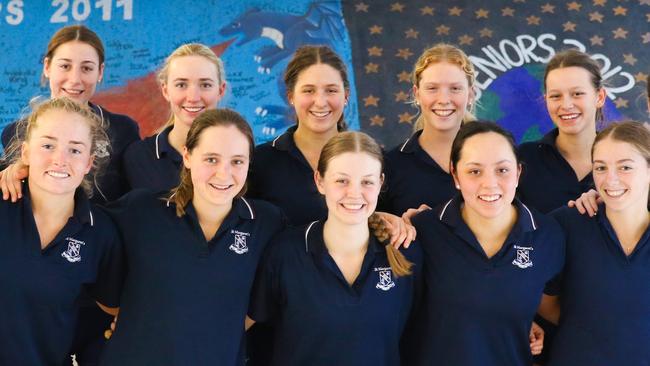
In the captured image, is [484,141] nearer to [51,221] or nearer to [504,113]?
[51,221]

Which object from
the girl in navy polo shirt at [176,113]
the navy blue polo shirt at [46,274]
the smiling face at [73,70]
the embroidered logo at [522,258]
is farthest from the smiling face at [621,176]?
the smiling face at [73,70]

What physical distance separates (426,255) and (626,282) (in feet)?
2.50

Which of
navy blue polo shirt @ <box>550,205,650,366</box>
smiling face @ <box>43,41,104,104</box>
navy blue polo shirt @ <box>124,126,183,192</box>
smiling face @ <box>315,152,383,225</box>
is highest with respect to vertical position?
smiling face @ <box>43,41,104,104</box>

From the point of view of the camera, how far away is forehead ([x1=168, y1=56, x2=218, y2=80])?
340cm

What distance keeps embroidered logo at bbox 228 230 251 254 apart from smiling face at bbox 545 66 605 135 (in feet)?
5.40

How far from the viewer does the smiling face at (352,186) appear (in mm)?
2723

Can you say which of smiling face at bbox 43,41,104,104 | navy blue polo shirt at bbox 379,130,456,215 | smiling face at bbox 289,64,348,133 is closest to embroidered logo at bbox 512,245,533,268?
navy blue polo shirt at bbox 379,130,456,215

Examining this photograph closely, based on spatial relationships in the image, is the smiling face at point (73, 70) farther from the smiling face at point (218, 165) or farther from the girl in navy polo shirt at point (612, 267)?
the girl in navy polo shirt at point (612, 267)

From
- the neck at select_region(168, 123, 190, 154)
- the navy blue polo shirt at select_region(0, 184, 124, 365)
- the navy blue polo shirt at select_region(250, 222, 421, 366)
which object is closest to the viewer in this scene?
the navy blue polo shirt at select_region(0, 184, 124, 365)

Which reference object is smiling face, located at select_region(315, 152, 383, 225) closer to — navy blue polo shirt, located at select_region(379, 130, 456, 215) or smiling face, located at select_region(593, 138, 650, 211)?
navy blue polo shirt, located at select_region(379, 130, 456, 215)

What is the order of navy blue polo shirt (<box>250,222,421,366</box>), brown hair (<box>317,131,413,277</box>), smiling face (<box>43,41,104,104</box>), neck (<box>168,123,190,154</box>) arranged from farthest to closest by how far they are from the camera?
smiling face (<box>43,41,104,104</box>) → neck (<box>168,123,190,154</box>) → brown hair (<box>317,131,413,277</box>) → navy blue polo shirt (<box>250,222,421,366</box>)

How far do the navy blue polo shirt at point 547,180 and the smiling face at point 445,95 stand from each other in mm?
390

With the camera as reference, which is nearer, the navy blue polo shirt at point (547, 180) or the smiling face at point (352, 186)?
the smiling face at point (352, 186)

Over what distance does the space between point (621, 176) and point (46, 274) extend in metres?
2.20
